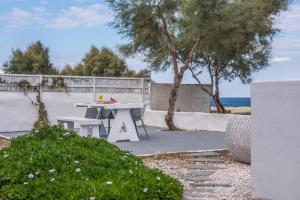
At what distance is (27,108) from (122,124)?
4195 mm

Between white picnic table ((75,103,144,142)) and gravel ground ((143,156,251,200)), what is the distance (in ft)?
8.48

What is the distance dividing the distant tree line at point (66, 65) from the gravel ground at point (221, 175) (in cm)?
2128

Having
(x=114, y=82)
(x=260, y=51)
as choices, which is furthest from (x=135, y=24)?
(x=260, y=51)

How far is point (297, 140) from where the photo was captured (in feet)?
14.5

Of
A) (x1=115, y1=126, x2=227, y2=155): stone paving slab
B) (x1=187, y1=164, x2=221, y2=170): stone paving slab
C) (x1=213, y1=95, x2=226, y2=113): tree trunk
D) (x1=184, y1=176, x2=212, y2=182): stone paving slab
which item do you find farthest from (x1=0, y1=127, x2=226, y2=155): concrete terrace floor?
(x1=213, y1=95, x2=226, y2=113): tree trunk

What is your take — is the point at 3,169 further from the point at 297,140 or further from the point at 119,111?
the point at 119,111

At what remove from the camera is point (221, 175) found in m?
6.48

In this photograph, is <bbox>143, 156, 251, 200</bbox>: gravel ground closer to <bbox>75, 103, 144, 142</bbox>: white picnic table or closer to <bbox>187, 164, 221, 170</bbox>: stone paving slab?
<bbox>187, 164, 221, 170</bbox>: stone paving slab

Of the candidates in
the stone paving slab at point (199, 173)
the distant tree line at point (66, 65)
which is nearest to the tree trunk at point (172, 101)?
the stone paving slab at point (199, 173)

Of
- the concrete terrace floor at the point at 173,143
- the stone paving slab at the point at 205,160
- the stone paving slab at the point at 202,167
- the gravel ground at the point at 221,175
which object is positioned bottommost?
the gravel ground at the point at 221,175

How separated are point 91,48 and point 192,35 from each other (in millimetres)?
19380

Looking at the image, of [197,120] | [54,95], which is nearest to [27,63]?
[54,95]

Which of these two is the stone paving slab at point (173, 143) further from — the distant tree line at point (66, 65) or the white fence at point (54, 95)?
the distant tree line at point (66, 65)

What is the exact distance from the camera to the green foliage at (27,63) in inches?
1163
